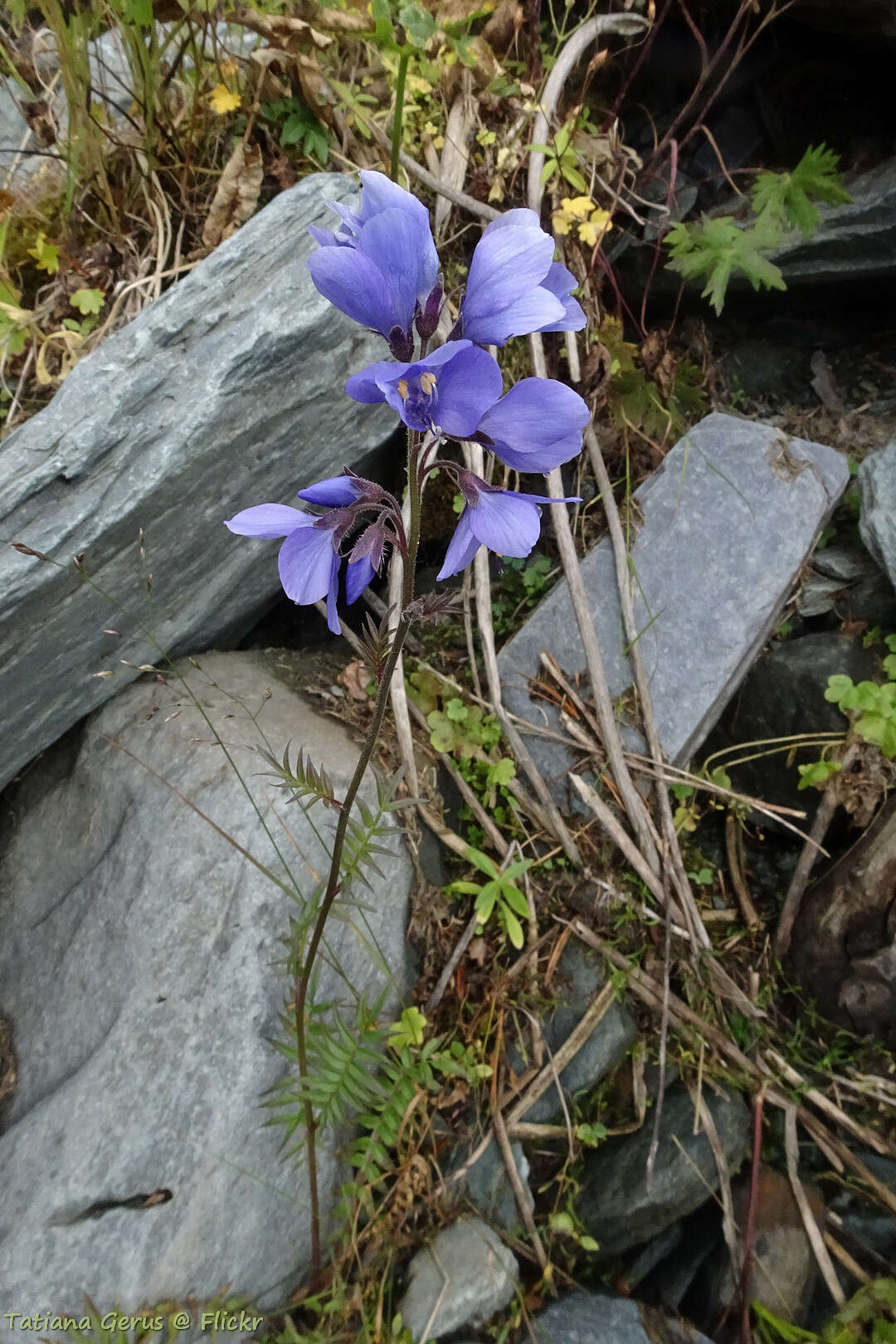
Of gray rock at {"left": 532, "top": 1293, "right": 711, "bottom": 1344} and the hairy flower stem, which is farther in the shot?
gray rock at {"left": 532, "top": 1293, "right": 711, "bottom": 1344}

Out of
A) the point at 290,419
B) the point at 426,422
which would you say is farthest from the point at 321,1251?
the point at 290,419

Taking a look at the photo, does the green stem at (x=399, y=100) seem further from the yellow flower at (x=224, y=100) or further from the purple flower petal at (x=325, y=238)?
the purple flower petal at (x=325, y=238)

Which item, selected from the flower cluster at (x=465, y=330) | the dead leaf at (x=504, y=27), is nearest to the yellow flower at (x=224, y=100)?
the dead leaf at (x=504, y=27)

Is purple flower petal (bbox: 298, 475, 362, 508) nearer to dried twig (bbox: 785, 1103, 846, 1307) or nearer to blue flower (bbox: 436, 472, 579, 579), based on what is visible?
blue flower (bbox: 436, 472, 579, 579)

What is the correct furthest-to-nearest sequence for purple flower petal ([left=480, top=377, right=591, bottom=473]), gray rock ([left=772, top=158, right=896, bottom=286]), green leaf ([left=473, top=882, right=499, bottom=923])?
gray rock ([left=772, top=158, right=896, bottom=286]), green leaf ([left=473, top=882, right=499, bottom=923]), purple flower petal ([left=480, top=377, right=591, bottom=473])

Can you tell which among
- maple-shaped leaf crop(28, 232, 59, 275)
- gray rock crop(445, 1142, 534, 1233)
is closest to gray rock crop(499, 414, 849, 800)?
gray rock crop(445, 1142, 534, 1233)

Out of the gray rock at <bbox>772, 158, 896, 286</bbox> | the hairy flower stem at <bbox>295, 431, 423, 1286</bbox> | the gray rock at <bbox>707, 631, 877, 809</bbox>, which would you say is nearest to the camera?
the hairy flower stem at <bbox>295, 431, 423, 1286</bbox>

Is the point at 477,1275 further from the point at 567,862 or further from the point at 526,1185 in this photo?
the point at 567,862

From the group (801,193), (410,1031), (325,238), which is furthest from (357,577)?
(801,193)
